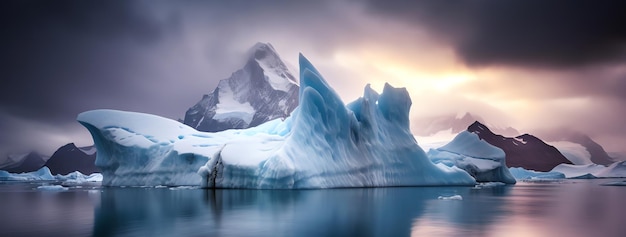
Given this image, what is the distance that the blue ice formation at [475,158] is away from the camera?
41062mm

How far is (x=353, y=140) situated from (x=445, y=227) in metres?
20.1

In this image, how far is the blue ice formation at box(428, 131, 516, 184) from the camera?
41062 mm

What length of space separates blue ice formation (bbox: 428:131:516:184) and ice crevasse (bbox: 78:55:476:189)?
6.05 m

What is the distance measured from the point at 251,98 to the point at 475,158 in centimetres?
8426

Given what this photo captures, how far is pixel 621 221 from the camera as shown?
38.7ft

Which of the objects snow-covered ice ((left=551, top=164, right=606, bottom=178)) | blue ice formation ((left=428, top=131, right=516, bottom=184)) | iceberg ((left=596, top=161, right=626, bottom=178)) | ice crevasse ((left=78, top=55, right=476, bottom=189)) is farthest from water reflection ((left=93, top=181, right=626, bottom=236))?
snow-covered ice ((left=551, top=164, right=606, bottom=178))

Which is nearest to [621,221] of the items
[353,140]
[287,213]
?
[287,213]

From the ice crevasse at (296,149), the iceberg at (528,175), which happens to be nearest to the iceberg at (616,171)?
the iceberg at (528,175)

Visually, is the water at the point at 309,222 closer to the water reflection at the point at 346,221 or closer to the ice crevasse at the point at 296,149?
the water reflection at the point at 346,221

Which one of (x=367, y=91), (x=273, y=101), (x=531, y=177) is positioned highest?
(x=273, y=101)

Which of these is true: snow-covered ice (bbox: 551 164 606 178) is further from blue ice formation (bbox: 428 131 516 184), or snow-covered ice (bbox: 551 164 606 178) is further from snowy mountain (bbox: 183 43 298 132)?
snowy mountain (bbox: 183 43 298 132)

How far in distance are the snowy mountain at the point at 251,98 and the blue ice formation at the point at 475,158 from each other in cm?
7067

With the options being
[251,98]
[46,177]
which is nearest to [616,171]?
[251,98]

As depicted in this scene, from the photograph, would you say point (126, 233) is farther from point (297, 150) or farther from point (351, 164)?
point (351, 164)
